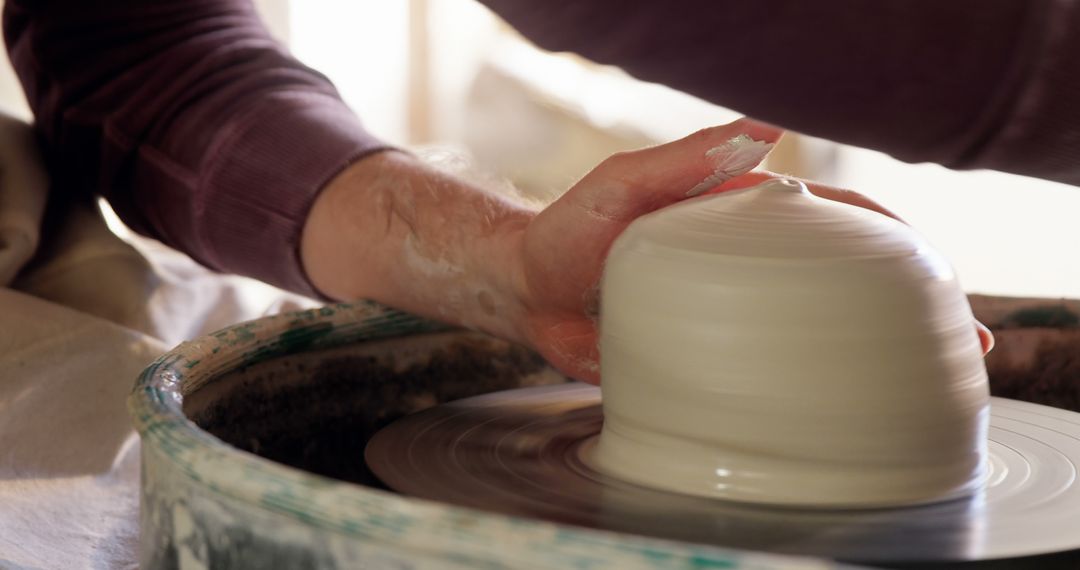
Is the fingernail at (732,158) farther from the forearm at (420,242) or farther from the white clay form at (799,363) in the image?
the forearm at (420,242)

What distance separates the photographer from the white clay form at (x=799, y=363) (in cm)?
66

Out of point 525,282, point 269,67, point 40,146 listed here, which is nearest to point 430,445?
point 525,282

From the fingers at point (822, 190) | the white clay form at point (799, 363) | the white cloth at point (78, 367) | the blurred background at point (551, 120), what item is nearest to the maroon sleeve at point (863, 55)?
the white clay form at point (799, 363)

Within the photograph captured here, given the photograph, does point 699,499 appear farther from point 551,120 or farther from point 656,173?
point 551,120

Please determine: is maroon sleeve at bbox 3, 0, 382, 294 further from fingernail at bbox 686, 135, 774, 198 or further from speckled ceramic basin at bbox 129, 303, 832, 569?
fingernail at bbox 686, 135, 774, 198

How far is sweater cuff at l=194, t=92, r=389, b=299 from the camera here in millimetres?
1105

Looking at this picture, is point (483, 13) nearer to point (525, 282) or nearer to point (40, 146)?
point (40, 146)

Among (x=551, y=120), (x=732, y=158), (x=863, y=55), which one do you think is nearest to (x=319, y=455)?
(x=732, y=158)

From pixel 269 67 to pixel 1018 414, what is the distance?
807 millimetres

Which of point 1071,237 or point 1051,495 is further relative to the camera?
point 1071,237

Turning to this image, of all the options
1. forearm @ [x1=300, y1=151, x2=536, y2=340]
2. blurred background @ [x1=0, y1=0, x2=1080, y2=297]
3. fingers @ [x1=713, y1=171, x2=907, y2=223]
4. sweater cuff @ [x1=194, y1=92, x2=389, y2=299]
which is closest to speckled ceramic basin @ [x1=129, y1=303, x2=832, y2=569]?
forearm @ [x1=300, y1=151, x2=536, y2=340]

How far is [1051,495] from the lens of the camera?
71 cm

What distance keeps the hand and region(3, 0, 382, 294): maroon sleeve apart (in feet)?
0.92

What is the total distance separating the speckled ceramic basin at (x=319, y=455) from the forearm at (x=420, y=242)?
0.14ft
